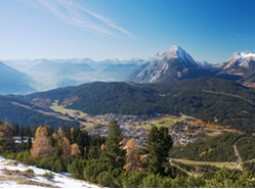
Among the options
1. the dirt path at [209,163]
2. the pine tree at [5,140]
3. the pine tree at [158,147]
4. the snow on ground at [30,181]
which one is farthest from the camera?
the dirt path at [209,163]

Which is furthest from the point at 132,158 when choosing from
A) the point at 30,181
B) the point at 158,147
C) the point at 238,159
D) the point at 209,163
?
the point at 238,159

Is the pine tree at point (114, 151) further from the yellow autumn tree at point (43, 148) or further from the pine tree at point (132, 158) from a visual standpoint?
the yellow autumn tree at point (43, 148)

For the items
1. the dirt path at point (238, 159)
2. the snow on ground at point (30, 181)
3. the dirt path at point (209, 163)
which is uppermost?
the snow on ground at point (30, 181)

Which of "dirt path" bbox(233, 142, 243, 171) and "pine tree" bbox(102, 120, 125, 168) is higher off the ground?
"pine tree" bbox(102, 120, 125, 168)

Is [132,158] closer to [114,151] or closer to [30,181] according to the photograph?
[114,151]

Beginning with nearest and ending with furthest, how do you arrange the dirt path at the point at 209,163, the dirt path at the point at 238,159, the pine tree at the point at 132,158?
the pine tree at the point at 132,158 → the dirt path at the point at 238,159 → the dirt path at the point at 209,163

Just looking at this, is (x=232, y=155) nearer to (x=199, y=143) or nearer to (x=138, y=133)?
(x=199, y=143)

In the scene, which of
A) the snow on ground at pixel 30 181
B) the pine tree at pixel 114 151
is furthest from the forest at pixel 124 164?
the snow on ground at pixel 30 181

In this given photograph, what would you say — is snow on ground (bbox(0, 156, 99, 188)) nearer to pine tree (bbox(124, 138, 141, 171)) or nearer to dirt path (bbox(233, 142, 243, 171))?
pine tree (bbox(124, 138, 141, 171))

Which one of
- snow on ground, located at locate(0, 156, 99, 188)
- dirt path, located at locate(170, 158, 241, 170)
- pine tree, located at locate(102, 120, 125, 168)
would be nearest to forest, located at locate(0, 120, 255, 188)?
pine tree, located at locate(102, 120, 125, 168)
